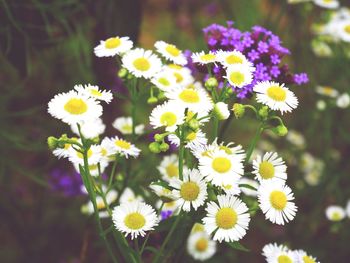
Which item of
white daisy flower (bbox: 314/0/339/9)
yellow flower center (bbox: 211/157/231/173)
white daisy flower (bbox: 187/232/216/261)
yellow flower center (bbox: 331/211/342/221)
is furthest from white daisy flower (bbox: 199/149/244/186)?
white daisy flower (bbox: 314/0/339/9)

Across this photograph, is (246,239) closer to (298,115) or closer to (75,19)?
(298,115)

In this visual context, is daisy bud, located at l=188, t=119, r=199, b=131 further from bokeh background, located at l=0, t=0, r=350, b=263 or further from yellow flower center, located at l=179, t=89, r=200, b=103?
bokeh background, located at l=0, t=0, r=350, b=263

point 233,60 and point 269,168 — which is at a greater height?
point 233,60

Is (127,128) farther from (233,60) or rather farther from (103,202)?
(233,60)

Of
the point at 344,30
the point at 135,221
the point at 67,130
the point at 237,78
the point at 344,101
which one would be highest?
the point at 344,30

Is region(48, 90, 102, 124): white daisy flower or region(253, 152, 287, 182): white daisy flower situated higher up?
region(253, 152, 287, 182): white daisy flower

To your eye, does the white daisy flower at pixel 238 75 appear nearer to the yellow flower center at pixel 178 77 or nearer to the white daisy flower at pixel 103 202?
the yellow flower center at pixel 178 77

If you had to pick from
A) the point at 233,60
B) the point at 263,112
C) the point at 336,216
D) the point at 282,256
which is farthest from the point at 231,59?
the point at 336,216
